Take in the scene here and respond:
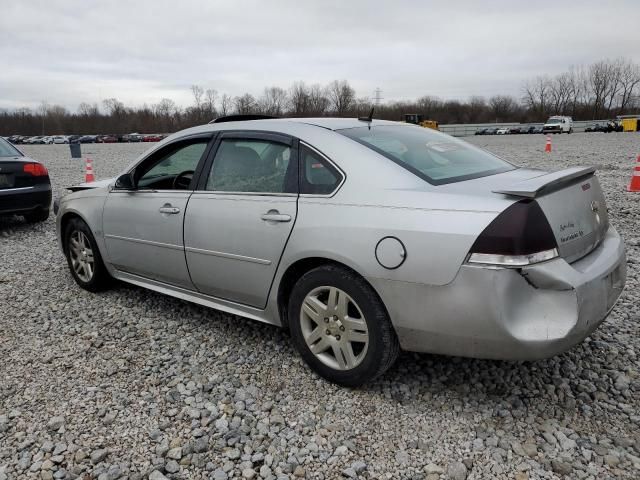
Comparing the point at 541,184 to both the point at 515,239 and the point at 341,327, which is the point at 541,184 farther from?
the point at 341,327

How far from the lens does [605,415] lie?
2604 mm

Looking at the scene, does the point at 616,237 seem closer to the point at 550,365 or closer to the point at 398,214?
the point at 550,365

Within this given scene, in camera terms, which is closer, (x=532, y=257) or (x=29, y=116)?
(x=532, y=257)

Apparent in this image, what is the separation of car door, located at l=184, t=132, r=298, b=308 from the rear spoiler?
120 cm

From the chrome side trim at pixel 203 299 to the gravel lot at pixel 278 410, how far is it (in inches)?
10.8

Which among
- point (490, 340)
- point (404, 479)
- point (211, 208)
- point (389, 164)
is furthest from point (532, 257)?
point (211, 208)

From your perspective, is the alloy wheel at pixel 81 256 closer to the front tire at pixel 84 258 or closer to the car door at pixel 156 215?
the front tire at pixel 84 258

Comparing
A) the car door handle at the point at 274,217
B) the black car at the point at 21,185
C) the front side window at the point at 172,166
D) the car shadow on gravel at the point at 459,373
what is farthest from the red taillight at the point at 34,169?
the car door handle at the point at 274,217

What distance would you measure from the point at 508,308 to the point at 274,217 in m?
1.40

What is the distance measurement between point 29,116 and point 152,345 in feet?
378

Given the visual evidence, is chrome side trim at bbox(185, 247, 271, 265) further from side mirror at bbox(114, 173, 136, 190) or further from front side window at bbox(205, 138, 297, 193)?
side mirror at bbox(114, 173, 136, 190)

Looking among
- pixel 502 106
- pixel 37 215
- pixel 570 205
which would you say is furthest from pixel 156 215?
pixel 502 106

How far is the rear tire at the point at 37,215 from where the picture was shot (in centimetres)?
751

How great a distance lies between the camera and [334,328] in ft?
9.27
